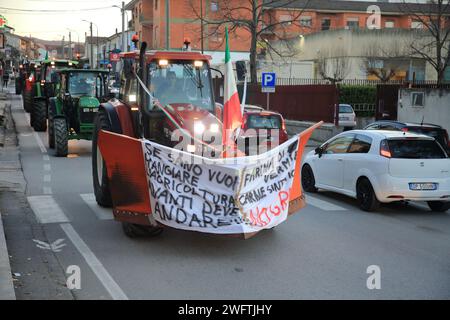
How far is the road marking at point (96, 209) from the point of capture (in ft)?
33.3

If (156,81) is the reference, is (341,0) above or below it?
above

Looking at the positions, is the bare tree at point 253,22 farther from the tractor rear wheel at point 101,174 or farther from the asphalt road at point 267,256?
the asphalt road at point 267,256

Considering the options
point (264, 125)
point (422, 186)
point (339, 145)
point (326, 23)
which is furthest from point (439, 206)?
point (326, 23)

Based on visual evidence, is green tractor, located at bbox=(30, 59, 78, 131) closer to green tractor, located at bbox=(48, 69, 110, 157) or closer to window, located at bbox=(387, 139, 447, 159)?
green tractor, located at bbox=(48, 69, 110, 157)

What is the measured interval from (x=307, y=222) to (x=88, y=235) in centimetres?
358

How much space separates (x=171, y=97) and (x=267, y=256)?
355 centimetres

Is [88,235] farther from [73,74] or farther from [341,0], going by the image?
[341,0]

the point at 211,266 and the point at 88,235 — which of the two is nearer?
the point at 211,266

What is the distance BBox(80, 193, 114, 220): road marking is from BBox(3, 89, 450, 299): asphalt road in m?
0.03

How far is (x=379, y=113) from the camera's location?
85.7ft

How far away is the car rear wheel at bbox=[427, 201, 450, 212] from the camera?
11445 millimetres

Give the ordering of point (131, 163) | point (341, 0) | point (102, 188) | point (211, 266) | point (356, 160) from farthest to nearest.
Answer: point (341, 0) < point (356, 160) < point (102, 188) < point (131, 163) < point (211, 266)

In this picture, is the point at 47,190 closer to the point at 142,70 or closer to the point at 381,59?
the point at 142,70
